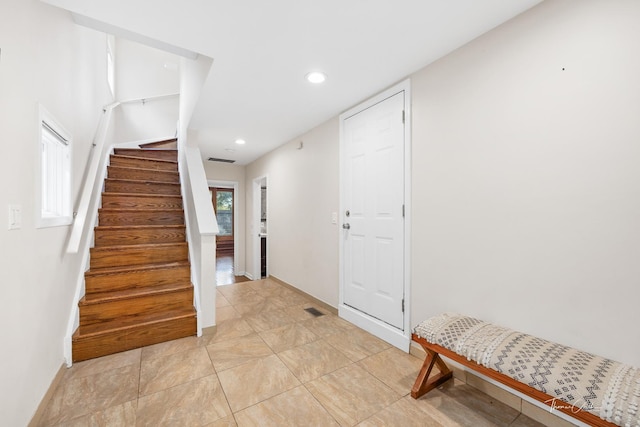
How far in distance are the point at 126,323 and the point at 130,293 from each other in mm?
270

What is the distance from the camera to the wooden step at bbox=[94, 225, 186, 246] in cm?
285

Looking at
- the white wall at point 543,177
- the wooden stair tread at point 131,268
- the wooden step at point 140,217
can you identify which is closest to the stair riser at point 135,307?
the wooden stair tread at point 131,268

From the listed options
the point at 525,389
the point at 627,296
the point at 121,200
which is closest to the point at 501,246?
the point at 627,296

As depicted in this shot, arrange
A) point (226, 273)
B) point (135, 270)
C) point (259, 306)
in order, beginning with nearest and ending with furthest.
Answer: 1. point (135, 270)
2. point (259, 306)
3. point (226, 273)

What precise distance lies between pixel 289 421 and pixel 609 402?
141 cm

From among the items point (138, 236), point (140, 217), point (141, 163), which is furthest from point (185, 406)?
point (141, 163)

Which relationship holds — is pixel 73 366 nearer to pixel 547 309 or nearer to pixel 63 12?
pixel 63 12

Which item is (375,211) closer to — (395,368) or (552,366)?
(395,368)

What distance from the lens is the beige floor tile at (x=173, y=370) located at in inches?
69.4

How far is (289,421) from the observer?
1.46 m

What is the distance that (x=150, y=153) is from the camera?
4367 mm

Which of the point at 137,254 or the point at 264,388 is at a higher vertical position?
the point at 137,254

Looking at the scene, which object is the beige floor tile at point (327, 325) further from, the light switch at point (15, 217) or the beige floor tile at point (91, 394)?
the light switch at point (15, 217)

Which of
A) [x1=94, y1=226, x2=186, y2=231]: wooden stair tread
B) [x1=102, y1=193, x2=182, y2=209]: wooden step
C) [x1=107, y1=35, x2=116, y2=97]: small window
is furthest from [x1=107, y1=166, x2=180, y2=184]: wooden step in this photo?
[x1=107, y1=35, x2=116, y2=97]: small window
